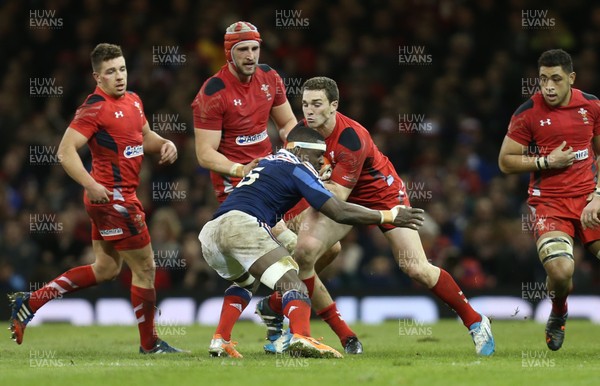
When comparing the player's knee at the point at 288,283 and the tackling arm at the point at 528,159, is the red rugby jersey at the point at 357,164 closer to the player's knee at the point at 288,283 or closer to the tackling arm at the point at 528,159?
the tackling arm at the point at 528,159

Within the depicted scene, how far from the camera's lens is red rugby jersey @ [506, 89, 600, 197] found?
10.7m

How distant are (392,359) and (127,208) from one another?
298 cm

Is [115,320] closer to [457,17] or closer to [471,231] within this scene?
[471,231]

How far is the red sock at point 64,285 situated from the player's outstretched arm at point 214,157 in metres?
1.64

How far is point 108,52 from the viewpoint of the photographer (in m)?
10.8

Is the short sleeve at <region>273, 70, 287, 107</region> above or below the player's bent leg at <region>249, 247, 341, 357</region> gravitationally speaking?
above

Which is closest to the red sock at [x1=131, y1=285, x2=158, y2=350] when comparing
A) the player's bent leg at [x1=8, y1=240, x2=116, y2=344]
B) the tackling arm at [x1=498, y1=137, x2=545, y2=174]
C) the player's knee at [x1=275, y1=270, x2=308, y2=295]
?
the player's bent leg at [x1=8, y1=240, x2=116, y2=344]

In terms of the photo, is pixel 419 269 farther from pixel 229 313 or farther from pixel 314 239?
pixel 229 313

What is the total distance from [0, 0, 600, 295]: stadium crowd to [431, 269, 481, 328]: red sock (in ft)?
18.8

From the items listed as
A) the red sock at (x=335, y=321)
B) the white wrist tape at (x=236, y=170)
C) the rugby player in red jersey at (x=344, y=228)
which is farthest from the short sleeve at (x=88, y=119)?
the red sock at (x=335, y=321)

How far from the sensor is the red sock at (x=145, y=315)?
1098 centimetres

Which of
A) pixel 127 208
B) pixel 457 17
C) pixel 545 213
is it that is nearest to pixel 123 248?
pixel 127 208

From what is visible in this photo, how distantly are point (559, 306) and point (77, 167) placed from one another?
4.74m

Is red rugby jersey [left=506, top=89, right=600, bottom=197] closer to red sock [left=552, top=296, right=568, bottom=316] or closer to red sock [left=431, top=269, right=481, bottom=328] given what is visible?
red sock [left=552, top=296, right=568, bottom=316]
